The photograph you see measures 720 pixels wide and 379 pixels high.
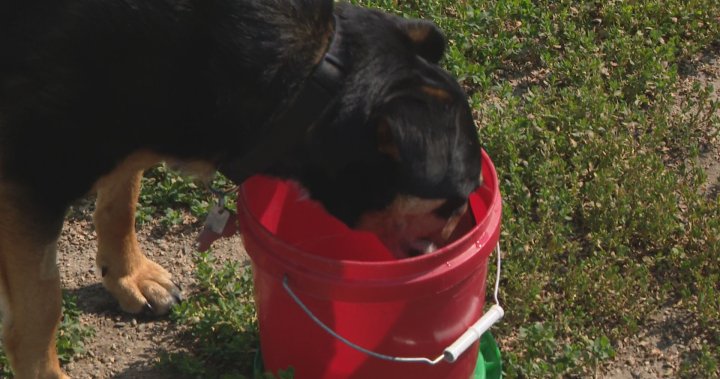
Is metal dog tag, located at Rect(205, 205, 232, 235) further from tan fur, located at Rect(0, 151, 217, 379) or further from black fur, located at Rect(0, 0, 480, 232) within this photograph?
black fur, located at Rect(0, 0, 480, 232)

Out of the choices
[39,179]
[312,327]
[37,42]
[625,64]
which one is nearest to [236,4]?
[37,42]

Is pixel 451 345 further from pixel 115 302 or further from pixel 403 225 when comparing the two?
pixel 115 302

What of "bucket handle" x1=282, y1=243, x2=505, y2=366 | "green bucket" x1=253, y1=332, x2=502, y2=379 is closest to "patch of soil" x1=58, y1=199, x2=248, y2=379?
"green bucket" x1=253, y1=332, x2=502, y2=379

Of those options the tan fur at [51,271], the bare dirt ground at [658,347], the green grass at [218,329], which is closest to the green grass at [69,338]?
the tan fur at [51,271]

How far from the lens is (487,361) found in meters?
4.27

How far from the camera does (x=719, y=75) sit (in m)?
5.81

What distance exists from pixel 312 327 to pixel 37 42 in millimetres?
1268

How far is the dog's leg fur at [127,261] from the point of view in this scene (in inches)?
170

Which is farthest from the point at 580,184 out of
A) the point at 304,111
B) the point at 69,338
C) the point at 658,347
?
the point at 69,338

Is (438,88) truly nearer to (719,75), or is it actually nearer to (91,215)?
(91,215)

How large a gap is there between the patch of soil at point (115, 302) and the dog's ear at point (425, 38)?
1527mm

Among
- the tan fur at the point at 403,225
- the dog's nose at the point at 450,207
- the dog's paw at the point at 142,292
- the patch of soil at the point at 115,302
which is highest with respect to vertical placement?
the dog's nose at the point at 450,207

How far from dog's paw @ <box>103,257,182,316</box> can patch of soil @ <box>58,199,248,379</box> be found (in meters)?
0.05

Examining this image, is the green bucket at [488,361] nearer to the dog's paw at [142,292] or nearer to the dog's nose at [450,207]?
the dog's nose at [450,207]
